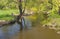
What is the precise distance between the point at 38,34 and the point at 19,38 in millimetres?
2707

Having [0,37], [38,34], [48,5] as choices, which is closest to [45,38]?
[38,34]

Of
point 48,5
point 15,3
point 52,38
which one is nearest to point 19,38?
point 52,38

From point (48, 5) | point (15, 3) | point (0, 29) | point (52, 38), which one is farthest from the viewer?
point (48, 5)

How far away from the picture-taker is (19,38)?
1870cm

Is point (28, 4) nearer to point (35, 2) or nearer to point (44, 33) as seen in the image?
point (35, 2)

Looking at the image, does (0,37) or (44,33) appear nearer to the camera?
(0,37)

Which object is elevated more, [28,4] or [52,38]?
[28,4]

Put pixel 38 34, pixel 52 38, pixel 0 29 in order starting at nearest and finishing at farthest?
pixel 52 38 → pixel 38 34 → pixel 0 29

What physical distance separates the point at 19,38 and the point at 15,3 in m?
11.7

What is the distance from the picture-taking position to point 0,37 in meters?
19.3

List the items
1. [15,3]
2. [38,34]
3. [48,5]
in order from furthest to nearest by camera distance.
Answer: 1. [48,5]
2. [15,3]
3. [38,34]

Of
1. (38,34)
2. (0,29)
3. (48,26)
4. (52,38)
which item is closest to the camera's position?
(52,38)

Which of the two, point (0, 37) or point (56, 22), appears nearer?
point (0, 37)

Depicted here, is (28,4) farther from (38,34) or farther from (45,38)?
(45,38)
